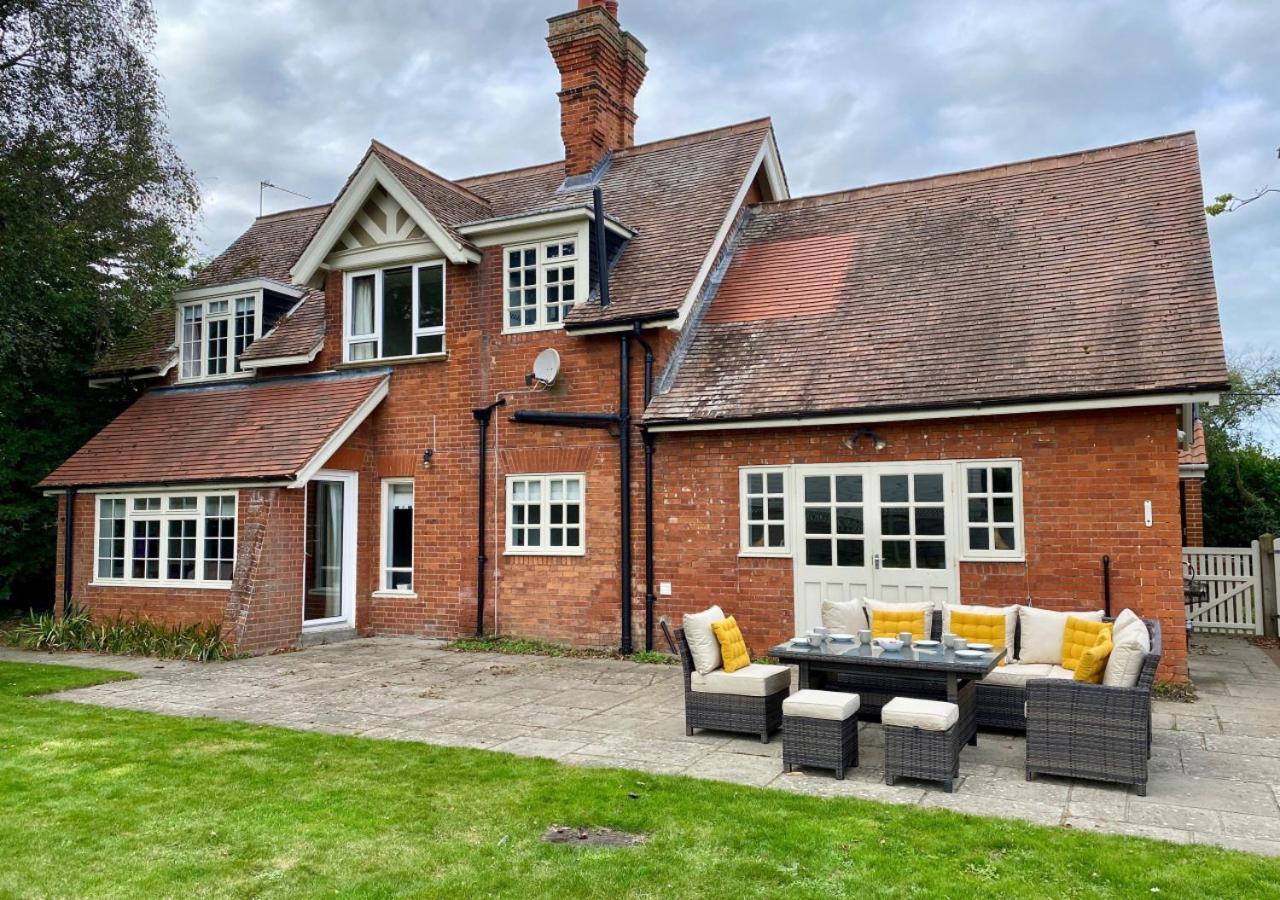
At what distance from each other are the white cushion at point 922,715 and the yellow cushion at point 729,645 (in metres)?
1.68

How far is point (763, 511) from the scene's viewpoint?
467 inches

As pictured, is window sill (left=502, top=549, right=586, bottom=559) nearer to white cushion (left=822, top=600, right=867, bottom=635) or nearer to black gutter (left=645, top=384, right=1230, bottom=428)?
black gutter (left=645, top=384, right=1230, bottom=428)

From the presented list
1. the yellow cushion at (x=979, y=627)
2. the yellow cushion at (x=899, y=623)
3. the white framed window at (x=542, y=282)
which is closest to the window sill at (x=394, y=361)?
the white framed window at (x=542, y=282)

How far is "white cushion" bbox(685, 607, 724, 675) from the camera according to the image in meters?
7.94

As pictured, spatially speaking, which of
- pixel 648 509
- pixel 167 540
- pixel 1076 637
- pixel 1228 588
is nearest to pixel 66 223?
pixel 167 540

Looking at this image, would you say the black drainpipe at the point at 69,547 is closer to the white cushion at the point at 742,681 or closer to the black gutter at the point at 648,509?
the black gutter at the point at 648,509

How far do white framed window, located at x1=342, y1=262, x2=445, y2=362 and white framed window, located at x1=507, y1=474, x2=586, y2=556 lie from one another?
9.21 feet

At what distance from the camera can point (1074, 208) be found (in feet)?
42.8

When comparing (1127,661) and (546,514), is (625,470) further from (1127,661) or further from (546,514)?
(1127,661)

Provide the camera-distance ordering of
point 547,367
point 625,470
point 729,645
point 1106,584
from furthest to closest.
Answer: point 547,367 → point 625,470 → point 1106,584 → point 729,645

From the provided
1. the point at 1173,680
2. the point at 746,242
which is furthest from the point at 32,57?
the point at 1173,680

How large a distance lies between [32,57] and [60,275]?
12.2ft

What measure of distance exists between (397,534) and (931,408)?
8719 mm

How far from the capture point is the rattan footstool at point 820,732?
6621 mm
